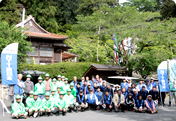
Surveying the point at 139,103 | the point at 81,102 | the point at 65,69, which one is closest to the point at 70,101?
the point at 81,102

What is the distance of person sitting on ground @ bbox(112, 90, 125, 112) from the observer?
356 inches

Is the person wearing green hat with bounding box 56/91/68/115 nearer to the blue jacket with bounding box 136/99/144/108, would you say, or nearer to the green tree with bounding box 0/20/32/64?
the blue jacket with bounding box 136/99/144/108

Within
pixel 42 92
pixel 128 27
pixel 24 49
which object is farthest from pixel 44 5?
pixel 42 92

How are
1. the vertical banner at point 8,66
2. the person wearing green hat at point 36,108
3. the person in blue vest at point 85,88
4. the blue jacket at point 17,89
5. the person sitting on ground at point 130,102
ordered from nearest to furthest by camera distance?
the person wearing green hat at point 36,108
the vertical banner at point 8,66
the blue jacket at point 17,89
the person sitting on ground at point 130,102
the person in blue vest at point 85,88

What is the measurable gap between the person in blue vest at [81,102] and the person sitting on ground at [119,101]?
1.51 m

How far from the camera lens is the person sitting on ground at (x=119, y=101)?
904 centimetres

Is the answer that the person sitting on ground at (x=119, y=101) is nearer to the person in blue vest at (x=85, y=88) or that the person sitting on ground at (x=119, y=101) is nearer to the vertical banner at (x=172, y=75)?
the person in blue vest at (x=85, y=88)

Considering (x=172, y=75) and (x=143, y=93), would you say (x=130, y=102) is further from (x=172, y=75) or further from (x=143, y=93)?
(x=172, y=75)

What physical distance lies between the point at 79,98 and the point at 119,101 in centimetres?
209

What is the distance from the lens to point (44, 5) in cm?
3023

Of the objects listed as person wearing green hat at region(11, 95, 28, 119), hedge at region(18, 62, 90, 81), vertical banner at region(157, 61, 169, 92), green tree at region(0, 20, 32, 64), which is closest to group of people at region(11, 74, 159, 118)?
person wearing green hat at region(11, 95, 28, 119)

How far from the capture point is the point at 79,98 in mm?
9531

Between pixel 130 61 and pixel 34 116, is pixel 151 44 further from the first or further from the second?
pixel 34 116

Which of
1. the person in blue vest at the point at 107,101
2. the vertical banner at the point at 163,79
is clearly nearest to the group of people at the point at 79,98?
the person in blue vest at the point at 107,101
